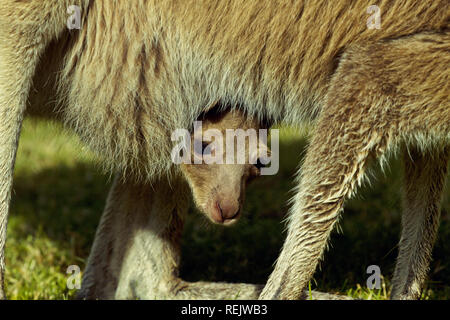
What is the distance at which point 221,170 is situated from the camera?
3.55 m

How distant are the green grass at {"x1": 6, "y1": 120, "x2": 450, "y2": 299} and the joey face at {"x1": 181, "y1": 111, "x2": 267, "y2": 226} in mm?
343

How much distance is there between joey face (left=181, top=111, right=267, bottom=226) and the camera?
3.53 meters

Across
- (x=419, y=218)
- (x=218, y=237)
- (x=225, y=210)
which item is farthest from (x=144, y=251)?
(x=419, y=218)

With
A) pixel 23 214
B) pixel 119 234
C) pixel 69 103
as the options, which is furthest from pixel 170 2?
pixel 23 214

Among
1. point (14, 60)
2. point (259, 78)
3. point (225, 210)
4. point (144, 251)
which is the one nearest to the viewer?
point (14, 60)

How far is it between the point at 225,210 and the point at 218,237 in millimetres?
1614

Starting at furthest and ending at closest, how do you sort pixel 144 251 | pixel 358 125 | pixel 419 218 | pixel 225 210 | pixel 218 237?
pixel 218 237 < pixel 144 251 < pixel 419 218 < pixel 225 210 < pixel 358 125

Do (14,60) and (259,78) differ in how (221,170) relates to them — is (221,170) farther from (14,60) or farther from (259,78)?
(14,60)

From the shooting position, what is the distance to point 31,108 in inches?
142

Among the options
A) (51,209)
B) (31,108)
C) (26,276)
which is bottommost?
(26,276)

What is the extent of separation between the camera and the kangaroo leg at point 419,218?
3.65m

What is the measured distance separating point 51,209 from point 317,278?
233cm

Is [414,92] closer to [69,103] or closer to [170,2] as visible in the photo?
[170,2]

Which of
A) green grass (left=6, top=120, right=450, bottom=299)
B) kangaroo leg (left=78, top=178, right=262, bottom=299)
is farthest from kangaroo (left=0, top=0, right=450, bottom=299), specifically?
kangaroo leg (left=78, top=178, right=262, bottom=299)
